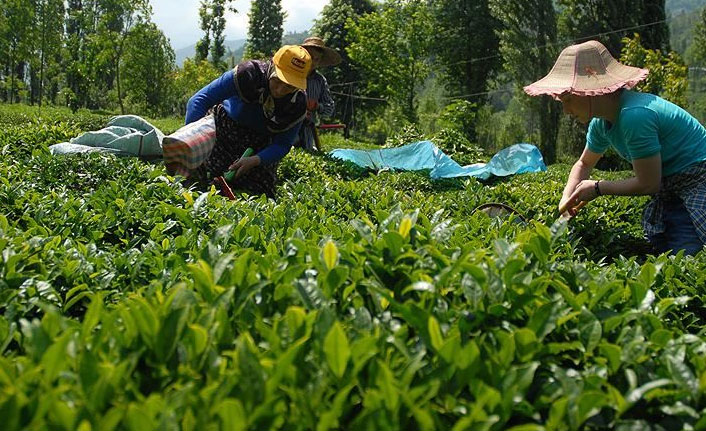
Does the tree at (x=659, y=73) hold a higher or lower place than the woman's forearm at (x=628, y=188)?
higher

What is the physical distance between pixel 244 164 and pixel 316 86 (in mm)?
4439

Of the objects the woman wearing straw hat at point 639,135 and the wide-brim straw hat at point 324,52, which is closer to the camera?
the woman wearing straw hat at point 639,135

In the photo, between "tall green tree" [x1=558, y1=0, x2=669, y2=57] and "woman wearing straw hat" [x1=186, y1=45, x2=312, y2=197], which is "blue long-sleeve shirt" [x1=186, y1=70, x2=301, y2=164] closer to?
"woman wearing straw hat" [x1=186, y1=45, x2=312, y2=197]

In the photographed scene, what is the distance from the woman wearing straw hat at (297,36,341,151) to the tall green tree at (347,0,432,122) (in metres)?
19.6

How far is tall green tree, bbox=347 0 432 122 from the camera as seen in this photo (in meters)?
28.8

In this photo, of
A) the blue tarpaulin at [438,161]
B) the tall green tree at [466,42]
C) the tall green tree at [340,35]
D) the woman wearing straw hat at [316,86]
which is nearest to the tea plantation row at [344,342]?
the woman wearing straw hat at [316,86]

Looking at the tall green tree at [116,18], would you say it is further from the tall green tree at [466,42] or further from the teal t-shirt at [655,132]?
the teal t-shirt at [655,132]

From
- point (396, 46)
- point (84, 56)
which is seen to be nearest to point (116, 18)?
point (84, 56)

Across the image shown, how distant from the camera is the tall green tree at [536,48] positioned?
83.1 feet

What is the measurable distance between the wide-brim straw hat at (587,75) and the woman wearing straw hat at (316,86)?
161 inches

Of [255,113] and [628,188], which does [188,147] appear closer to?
[255,113]

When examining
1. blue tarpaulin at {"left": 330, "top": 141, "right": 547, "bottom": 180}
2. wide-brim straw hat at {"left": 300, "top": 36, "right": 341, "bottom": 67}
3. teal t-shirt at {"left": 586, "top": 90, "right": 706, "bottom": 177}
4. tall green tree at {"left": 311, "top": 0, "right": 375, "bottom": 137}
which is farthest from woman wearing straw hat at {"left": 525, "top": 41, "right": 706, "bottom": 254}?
tall green tree at {"left": 311, "top": 0, "right": 375, "bottom": 137}

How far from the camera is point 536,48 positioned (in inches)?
1006

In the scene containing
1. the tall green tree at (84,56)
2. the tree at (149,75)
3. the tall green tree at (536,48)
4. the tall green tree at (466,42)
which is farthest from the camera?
the tree at (149,75)
